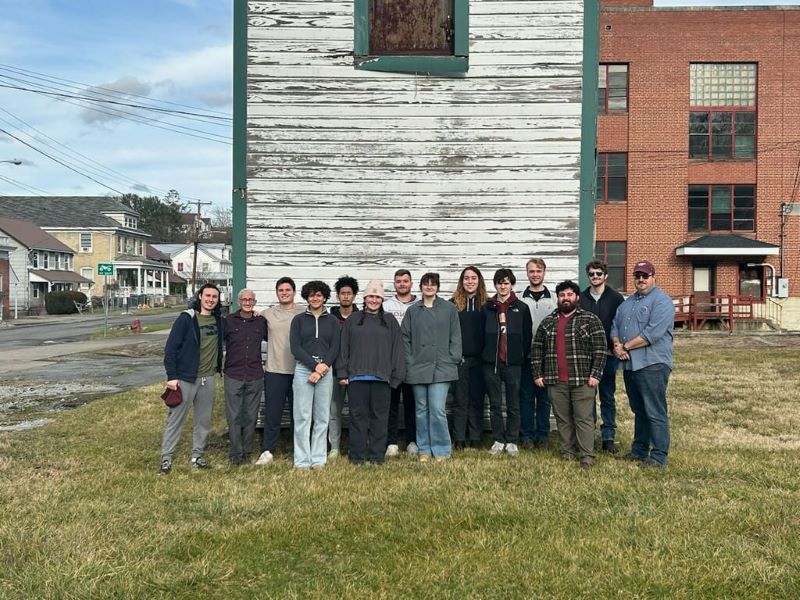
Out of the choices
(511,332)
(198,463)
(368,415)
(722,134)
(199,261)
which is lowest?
(198,463)

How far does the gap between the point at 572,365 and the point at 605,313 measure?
855 mm

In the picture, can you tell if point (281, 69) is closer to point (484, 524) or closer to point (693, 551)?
point (484, 524)

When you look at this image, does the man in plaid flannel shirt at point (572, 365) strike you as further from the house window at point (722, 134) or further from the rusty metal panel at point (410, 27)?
the house window at point (722, 134)

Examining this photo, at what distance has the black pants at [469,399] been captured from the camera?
7.61 m

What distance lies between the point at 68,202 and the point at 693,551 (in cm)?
7210

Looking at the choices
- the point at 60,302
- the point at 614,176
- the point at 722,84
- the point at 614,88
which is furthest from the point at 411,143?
the point at 60,302

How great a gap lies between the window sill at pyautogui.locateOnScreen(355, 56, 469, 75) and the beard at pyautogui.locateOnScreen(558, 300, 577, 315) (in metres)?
2.91

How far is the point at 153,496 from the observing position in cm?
595

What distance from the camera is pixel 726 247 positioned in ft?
93.7

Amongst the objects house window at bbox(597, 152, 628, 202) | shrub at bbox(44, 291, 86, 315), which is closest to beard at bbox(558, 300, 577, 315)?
house window at bbox(597, 152, 628, 202)

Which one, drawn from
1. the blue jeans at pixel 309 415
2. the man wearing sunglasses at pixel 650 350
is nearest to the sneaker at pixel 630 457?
the man wearing sunglasses at pixel 650 350

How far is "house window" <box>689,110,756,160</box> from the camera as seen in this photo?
29750mm

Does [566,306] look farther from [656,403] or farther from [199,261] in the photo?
[199,261]

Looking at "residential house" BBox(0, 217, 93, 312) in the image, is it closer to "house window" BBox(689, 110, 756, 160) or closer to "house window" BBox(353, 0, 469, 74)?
"house window" BBox(689, 110, 756, 160)
